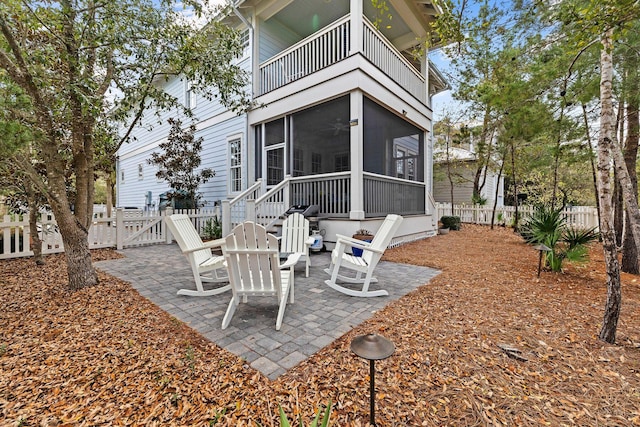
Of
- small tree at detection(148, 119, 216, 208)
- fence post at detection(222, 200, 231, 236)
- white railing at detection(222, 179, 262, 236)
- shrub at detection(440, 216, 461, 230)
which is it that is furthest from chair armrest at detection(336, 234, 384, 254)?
shrub at detection(440, 216, 461, 230)

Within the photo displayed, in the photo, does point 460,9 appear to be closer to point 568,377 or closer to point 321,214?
point 568,377

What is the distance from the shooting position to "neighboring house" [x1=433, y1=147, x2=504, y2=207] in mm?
15930

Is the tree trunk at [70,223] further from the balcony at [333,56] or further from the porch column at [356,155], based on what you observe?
the balcony at [333,56]

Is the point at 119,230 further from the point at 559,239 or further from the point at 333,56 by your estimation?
the point at 559,239

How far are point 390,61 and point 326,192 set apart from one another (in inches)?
172

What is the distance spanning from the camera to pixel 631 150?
5.47 m

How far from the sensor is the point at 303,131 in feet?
26.6

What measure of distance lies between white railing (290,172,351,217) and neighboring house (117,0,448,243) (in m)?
0.03

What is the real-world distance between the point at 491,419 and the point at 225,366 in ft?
6.17

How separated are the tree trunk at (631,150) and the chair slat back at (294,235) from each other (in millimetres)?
5251

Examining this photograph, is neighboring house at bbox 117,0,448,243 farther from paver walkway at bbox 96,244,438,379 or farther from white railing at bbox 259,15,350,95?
paver walkway at bbox 96,244,438,379

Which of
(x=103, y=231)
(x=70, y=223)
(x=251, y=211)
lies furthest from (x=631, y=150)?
(x=103, y=231)

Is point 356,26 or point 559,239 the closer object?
point 559,239

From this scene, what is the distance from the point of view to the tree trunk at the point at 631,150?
440cm
